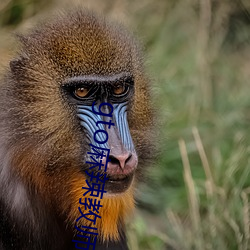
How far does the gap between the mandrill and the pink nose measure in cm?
7

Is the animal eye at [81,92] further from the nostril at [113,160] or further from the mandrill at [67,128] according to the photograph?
the nostril at [113,160]

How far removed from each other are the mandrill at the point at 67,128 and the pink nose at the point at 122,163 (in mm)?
72

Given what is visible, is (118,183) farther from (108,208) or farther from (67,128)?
(67,128)

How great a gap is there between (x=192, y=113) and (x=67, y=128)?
246cm

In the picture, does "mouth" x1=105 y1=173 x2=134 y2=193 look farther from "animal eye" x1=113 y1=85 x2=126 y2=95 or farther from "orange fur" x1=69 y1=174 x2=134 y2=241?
"animal eye" x1=113 y1=85 x2=126 y2=95

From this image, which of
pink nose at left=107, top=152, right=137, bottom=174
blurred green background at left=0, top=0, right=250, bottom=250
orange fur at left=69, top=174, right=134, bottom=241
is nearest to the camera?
pink nose at left=107, top=152, right=137, bottom=174

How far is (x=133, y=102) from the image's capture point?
3.55 meters

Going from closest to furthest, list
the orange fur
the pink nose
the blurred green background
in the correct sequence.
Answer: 1. the pink nose
2. the orange fur
3. the blurred green background

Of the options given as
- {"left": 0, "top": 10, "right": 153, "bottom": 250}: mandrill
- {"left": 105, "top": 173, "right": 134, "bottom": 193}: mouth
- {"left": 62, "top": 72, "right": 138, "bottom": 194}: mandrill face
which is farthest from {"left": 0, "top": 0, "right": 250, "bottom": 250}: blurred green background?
{"left": 105, "top": 173, "right": 134, "bottom": 193}: mouth

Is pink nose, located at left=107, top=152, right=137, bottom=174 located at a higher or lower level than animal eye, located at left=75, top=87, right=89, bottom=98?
lower

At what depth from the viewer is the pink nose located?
3145 millimetres

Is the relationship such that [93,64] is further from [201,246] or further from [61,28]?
[201,246]

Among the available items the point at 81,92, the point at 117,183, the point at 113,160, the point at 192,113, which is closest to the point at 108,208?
the point at 117,183

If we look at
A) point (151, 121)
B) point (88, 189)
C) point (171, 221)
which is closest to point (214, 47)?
point (171, 221)
